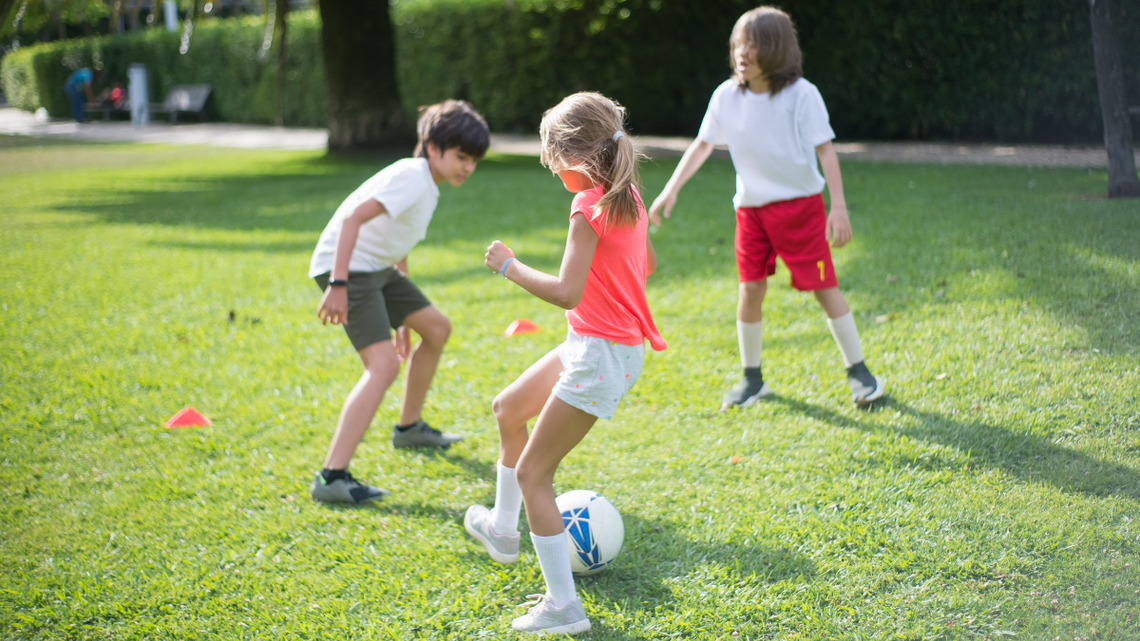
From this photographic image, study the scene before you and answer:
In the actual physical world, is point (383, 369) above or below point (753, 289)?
below

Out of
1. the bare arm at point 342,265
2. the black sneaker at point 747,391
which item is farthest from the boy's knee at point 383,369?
the black sneaker at point 747,391

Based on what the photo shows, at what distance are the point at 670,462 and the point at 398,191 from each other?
165 cm

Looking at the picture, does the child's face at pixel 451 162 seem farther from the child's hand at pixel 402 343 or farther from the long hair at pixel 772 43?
the long hair at pixel 772 43

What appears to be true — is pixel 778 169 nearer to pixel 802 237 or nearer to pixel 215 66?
pixel 802 237

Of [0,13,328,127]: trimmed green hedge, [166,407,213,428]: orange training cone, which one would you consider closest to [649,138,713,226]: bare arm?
[166,407,213,428]: orange training cone

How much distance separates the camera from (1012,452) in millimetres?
3371

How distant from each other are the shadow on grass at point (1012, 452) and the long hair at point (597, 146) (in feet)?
6.17

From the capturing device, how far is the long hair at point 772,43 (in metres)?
3.75

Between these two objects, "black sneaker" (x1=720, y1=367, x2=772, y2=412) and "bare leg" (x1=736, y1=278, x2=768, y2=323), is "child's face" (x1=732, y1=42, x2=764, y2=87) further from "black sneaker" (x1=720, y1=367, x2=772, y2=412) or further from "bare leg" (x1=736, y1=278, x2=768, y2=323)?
"black sneaker" (x1=720, y1=367, x2=772, y2=412)

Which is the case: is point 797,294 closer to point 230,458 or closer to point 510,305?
point 510,305

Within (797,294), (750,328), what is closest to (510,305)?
(797,294)

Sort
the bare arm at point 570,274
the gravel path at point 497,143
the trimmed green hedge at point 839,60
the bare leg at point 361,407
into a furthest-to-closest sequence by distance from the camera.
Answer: the trimmed green hedge at point 839,60, the gravel path at point 497,143, the bare leg at point 361,407, the bare arm at point 570,274

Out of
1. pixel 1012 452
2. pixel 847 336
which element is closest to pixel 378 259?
pixel 847 336

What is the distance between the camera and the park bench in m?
29.6
